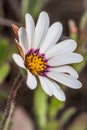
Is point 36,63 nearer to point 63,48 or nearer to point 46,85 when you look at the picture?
point 63,48

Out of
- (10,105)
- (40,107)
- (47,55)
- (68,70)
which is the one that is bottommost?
(40,107)

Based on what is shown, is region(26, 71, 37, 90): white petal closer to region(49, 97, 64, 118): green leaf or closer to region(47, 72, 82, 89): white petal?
region(47, 72, 82, 89): white petal

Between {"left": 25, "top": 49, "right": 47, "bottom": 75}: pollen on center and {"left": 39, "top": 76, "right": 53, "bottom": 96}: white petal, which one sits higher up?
{"left": 25, "top": 49, "right": 47, "bottom": 75}: pollen on center

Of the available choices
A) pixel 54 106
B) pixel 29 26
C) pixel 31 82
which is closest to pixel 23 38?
pixel 29 26

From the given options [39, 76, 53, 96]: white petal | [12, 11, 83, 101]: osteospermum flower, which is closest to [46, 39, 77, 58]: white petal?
[12, 11, 83, 101]: osteospermum flower

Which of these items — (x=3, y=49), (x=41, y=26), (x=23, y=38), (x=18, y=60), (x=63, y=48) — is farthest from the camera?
(x=3, y=49)

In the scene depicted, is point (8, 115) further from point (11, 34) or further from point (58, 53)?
point (11, 34)
